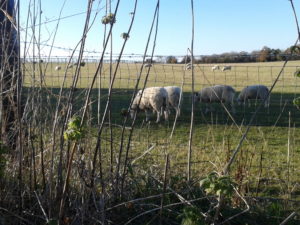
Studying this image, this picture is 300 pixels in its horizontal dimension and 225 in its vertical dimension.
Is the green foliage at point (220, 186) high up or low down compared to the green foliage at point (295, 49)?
down

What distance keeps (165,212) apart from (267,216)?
0.70 meters

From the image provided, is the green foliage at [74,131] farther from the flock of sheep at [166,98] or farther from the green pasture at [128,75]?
the flock of sheep at [166,98]

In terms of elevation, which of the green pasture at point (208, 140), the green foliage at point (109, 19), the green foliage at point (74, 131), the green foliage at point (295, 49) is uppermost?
the green foliage at point (109, 19)

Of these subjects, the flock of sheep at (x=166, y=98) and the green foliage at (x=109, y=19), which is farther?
the flock of sheep at (x=166, y=98)

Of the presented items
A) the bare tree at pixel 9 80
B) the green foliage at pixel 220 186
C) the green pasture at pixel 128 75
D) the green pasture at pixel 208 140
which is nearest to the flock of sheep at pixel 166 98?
the green pasture at pixel 128 75

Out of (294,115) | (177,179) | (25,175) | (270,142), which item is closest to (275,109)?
(294,115)

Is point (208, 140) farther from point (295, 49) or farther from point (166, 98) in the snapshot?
point (295, 49)

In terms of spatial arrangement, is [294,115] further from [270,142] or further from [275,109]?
[270,142]

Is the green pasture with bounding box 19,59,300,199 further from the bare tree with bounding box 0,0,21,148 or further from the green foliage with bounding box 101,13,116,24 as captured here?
the green foliage with bounding box 101,13,116,24

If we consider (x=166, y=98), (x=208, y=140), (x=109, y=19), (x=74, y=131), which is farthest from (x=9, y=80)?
(x=166, y=98)

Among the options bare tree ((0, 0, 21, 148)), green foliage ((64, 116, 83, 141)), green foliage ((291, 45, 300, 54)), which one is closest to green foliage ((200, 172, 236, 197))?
green foliage ((64, 116, 83, 141))

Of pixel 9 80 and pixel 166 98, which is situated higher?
pixel 9 80

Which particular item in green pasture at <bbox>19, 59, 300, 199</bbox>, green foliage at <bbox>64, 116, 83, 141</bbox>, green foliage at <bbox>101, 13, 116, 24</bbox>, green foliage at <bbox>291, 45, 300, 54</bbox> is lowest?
green pasture at <bbox>19, 59, 300, 199</bbox>

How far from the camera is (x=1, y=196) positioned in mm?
2439
